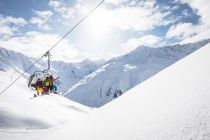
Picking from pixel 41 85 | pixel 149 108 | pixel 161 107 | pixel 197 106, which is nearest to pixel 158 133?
pixel 197 106

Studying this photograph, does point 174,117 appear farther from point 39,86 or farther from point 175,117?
point 39,86

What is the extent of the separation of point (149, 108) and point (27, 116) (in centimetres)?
1958

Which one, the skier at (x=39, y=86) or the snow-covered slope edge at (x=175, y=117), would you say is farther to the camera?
the skier at (x=39, y=86)

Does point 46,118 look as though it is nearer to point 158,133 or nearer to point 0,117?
point 0,117

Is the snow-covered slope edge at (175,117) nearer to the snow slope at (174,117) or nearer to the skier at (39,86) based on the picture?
the snow slope at (174,117)

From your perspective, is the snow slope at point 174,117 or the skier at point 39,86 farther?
the skier at point 39,86

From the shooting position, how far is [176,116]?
191 inches

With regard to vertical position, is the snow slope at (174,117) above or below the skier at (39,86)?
below

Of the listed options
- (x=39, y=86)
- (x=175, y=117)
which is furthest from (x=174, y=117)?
(x=39, y=86)

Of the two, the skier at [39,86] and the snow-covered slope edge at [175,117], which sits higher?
the skier at [39,86]

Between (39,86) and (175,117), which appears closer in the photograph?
(175,117)

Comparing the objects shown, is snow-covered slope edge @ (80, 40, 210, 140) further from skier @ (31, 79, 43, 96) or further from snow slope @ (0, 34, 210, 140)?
skier @ (31, 79, 43, 96)

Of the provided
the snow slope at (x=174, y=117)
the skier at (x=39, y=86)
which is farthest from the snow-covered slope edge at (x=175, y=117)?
the skier at (x=39, y=86)

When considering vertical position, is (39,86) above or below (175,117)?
above
